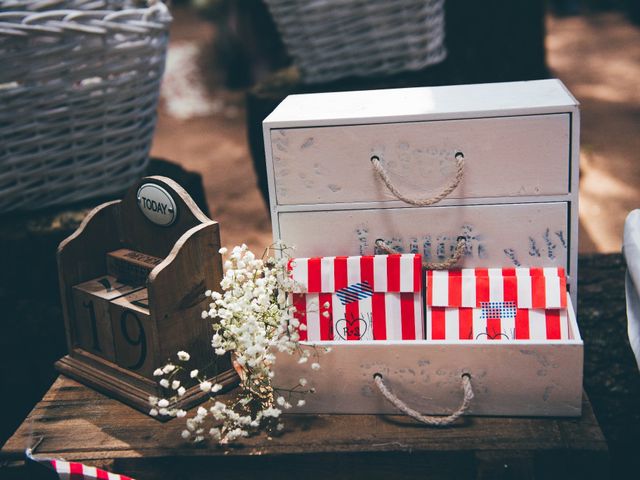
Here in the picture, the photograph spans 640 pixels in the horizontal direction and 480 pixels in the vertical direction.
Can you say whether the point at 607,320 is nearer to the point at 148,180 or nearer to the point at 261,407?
the point at 261,407

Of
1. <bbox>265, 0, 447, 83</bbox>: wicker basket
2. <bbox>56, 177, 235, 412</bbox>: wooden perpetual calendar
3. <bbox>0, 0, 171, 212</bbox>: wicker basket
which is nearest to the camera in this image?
<bbox>56, 177, 235, 412</bbox>: wooden perpetual calendar

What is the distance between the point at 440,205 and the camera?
1719mm

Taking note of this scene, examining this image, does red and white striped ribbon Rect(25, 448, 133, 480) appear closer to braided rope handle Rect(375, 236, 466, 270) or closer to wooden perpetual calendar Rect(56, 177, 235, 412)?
wooden perpetual calendar Rect(56, 177, 235, 412)

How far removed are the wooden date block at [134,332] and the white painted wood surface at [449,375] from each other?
0.96 feet

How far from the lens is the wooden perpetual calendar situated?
64.5 inches

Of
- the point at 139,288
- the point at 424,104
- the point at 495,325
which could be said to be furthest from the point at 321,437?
the point at 424,104

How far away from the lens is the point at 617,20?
853 cm

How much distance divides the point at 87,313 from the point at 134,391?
24 cm

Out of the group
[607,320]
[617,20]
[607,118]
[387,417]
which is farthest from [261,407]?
[617,20]

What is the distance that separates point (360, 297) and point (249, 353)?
319 millimetres

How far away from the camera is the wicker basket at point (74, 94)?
1.98m

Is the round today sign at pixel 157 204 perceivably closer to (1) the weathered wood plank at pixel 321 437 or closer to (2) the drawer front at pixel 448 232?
(2) the drawer front at pixel 448 232

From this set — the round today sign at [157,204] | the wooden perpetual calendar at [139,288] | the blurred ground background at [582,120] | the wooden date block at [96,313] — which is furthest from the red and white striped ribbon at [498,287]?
the blurred ground background at [582,120]


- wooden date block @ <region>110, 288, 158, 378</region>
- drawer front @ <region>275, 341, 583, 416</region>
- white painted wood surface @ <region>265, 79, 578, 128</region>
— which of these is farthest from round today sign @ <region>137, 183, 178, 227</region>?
drawer front @ <region>275, 341, 583, 416</region>
